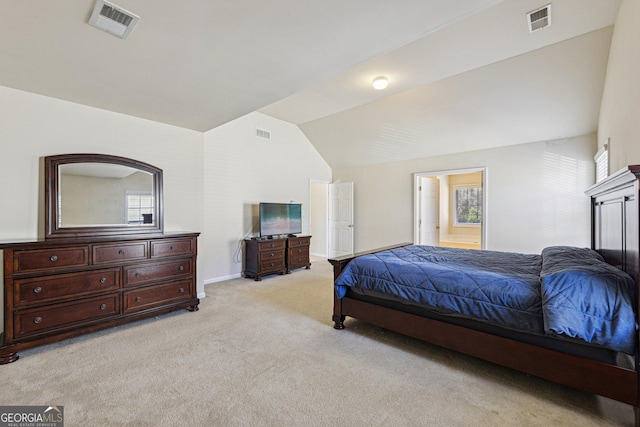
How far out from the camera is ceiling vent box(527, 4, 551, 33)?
2.51 metres

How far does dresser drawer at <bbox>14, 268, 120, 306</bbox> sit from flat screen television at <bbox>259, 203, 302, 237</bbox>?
260 centimetres

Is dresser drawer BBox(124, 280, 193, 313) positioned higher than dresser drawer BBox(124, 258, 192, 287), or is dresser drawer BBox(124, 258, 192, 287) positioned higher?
dresser drawer BBox(124, 258, 192, 287)

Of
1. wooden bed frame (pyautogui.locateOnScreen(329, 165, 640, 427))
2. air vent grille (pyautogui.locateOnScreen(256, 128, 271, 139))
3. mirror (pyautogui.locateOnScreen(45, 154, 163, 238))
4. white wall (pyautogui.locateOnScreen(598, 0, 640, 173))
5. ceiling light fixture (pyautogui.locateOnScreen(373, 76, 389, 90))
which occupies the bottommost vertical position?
wooden bed frame (pyautogui.locateOnScreen(329, 165, 640, 427))

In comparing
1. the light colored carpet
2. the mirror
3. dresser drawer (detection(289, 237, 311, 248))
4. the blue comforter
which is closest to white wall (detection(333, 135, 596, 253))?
the blue comforter

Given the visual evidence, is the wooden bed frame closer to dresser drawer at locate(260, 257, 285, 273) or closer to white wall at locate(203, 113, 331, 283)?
dresser drawer at locate(260, 257, 285, 273)

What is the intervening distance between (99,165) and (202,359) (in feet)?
8.13

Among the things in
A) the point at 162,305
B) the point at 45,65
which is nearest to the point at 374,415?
the point at 162,305

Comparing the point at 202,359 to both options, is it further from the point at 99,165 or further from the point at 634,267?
the point at 634,267

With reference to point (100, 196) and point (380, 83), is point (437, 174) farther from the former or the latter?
point (100, 196)

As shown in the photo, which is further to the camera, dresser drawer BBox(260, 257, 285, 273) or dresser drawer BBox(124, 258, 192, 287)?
dresser drawer BBox(260, 257, 285, 273)

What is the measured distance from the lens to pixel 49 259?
257 cm

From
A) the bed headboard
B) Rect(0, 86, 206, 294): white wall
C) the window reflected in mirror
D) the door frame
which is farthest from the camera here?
the door frame

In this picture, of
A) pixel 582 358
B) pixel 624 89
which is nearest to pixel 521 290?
pixel 582 358

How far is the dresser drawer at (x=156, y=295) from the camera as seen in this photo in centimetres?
306
